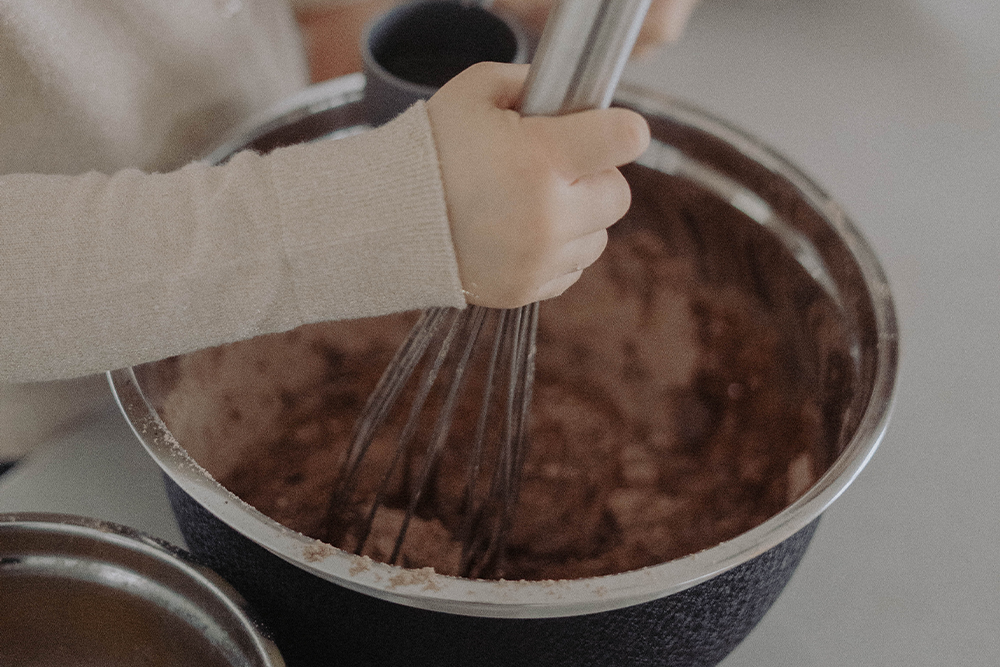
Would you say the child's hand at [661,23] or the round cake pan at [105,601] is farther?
the child's hand at [661,23]

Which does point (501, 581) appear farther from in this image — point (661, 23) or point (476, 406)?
point (661, 23)

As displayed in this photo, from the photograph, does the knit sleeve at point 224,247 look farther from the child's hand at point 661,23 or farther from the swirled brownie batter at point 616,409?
the child's hand at point 661,23

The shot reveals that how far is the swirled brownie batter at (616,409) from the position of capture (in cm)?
45

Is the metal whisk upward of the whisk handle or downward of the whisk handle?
downward

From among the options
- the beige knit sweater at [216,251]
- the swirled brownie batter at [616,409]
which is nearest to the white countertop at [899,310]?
the swirled brownie batter at [616,409]

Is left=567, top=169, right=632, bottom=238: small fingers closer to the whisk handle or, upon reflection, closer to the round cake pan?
the whisk handle

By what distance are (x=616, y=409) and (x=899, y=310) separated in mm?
203

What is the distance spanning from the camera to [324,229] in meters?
0.31

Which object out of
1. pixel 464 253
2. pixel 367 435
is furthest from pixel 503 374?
pixel 464 253

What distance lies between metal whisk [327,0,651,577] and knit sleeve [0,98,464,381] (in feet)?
0.20

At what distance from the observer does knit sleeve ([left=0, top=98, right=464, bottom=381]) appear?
307mm

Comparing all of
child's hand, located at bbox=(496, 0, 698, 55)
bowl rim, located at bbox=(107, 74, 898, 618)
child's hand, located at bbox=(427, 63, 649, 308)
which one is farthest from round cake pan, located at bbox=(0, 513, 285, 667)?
child's hand, located at bbox=(496, 0, 698, 55)

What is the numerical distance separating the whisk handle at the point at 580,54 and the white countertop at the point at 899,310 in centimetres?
24

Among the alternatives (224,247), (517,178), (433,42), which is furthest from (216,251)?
(433,42)
